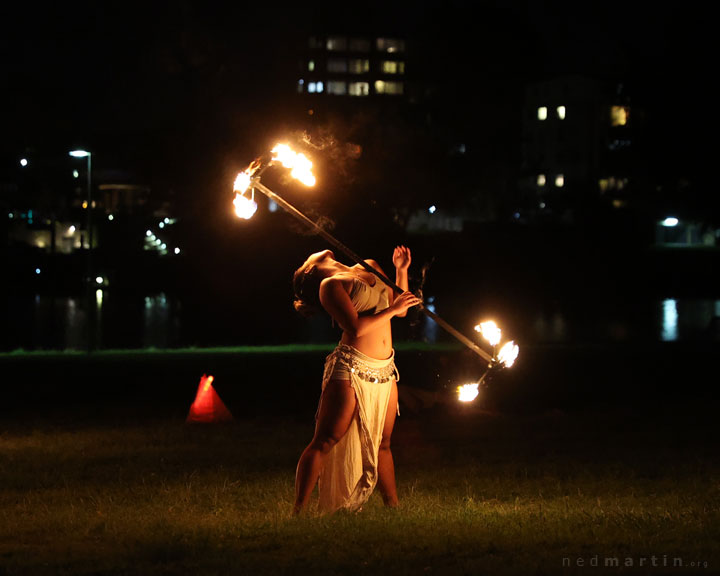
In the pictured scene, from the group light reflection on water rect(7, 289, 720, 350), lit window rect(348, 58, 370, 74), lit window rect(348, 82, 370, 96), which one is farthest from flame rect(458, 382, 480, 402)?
lit window rect(348, 82, 370, 96)

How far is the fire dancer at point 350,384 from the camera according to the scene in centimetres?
718

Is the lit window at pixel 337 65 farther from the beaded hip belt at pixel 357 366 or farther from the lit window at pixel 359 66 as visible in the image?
the beaded hip belt at pixel 357 366

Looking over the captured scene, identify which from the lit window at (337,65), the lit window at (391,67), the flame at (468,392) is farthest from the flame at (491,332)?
the lit window at (391,67)

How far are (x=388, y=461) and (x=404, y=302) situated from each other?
1265 mm

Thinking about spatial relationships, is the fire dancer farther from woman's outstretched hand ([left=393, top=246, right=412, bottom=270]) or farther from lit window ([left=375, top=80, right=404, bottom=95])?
lit window ([left=375, top=80, right=404, bottom=95])

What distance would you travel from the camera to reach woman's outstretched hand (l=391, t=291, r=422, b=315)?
282 inches

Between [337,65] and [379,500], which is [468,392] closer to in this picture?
[379,500]

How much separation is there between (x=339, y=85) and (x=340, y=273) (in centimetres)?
14607

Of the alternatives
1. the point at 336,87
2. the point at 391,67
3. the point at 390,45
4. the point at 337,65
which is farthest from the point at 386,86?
the point at 337,65

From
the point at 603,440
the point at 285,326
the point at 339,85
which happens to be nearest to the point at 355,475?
the point at 603,440

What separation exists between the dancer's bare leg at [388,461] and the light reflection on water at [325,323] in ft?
63.7

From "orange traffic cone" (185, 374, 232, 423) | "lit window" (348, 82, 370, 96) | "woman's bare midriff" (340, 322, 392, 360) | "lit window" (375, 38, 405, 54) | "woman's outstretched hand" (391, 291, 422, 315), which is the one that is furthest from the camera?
"lit window" (375, 38, 405, 54)

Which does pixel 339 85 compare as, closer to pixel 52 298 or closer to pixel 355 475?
pixel 52 298

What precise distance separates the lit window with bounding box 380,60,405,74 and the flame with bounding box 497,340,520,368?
145250 mm
